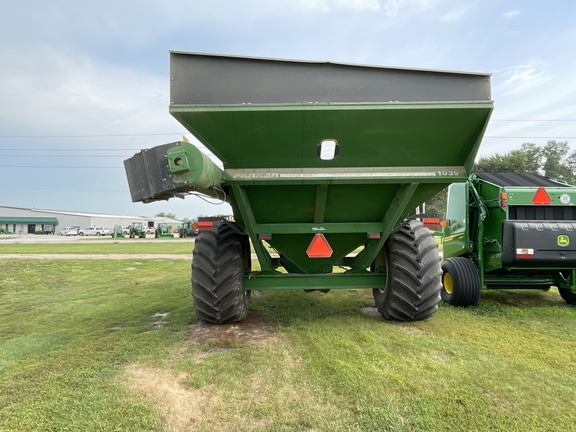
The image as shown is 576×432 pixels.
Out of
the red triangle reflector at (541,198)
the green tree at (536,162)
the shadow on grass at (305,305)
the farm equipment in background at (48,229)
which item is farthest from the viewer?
the farm equipment in background at (48,229)

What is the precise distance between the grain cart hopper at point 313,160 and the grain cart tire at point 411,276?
1 cm

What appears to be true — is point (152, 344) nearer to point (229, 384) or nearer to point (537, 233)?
point (229, 384)

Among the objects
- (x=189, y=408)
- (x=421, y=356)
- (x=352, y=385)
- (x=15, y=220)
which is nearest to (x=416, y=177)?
(x=421, y=356)

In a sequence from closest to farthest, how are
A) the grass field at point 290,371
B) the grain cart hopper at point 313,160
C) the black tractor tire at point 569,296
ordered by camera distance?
1. the grass field at point 290,371
2. the grain cart hopper at point 313,160
3. the black tractor tire at point 569,296

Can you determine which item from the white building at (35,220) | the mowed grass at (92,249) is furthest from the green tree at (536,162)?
the white building at (35,220)

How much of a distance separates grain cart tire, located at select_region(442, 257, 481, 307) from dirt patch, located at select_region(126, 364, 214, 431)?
155 inches

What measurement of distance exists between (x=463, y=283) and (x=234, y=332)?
334 centimetres

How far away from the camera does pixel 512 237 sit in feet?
14.1

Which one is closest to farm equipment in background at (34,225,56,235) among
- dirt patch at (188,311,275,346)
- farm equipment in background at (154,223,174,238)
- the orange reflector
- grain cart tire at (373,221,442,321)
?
farm equipment in background at (154,223,174,238)

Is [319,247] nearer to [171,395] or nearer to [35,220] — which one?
[171,395]

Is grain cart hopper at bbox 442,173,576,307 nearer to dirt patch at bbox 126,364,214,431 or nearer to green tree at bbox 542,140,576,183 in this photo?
dirt patch at bbox 126,364,214,431

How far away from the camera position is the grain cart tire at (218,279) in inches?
138

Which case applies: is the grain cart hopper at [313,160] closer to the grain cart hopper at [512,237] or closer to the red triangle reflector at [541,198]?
the grain cart hopper at [512,237]

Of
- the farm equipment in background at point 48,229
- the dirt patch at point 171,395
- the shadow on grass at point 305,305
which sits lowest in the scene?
the farm equipment in background at point 48,229
